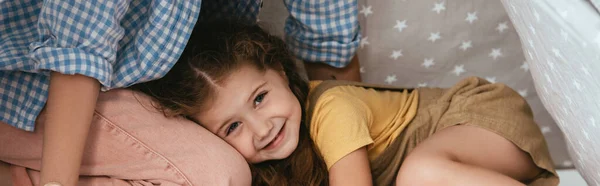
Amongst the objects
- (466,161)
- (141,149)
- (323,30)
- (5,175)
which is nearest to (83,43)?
(141,149)

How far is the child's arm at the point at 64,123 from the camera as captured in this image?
0.92m

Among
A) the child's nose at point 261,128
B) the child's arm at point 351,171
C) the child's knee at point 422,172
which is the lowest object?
the child's arm at point 351,171

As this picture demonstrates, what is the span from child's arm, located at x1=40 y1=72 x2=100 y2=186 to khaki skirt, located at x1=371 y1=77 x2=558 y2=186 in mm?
465

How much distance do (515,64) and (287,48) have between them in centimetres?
45

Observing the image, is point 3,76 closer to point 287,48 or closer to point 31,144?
point 31,144

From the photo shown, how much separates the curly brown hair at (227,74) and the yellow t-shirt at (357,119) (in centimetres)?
4

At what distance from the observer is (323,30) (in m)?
1.22

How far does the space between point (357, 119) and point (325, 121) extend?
49 mm

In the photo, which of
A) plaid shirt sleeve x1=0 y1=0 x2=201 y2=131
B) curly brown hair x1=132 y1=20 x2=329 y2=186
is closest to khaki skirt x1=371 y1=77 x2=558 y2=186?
curly brown hair x1=132 y1=20 x2=329 y2=186

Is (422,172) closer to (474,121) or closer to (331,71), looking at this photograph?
(474,121)

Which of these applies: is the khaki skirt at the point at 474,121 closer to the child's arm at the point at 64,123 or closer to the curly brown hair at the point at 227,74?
the curly brown hair at the point at 227,74

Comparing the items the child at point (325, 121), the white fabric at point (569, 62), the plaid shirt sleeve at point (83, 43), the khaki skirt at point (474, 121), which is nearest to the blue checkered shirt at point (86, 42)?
the plaid shirt sleeve at point (83, 43)

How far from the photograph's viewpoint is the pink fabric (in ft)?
3.43

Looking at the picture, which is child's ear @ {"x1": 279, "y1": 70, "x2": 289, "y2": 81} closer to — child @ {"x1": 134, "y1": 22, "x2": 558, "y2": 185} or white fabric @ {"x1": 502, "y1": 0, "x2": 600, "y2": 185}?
child @ {"x1": 134, "y1": 22, "x2": 558, "y2": 185}
